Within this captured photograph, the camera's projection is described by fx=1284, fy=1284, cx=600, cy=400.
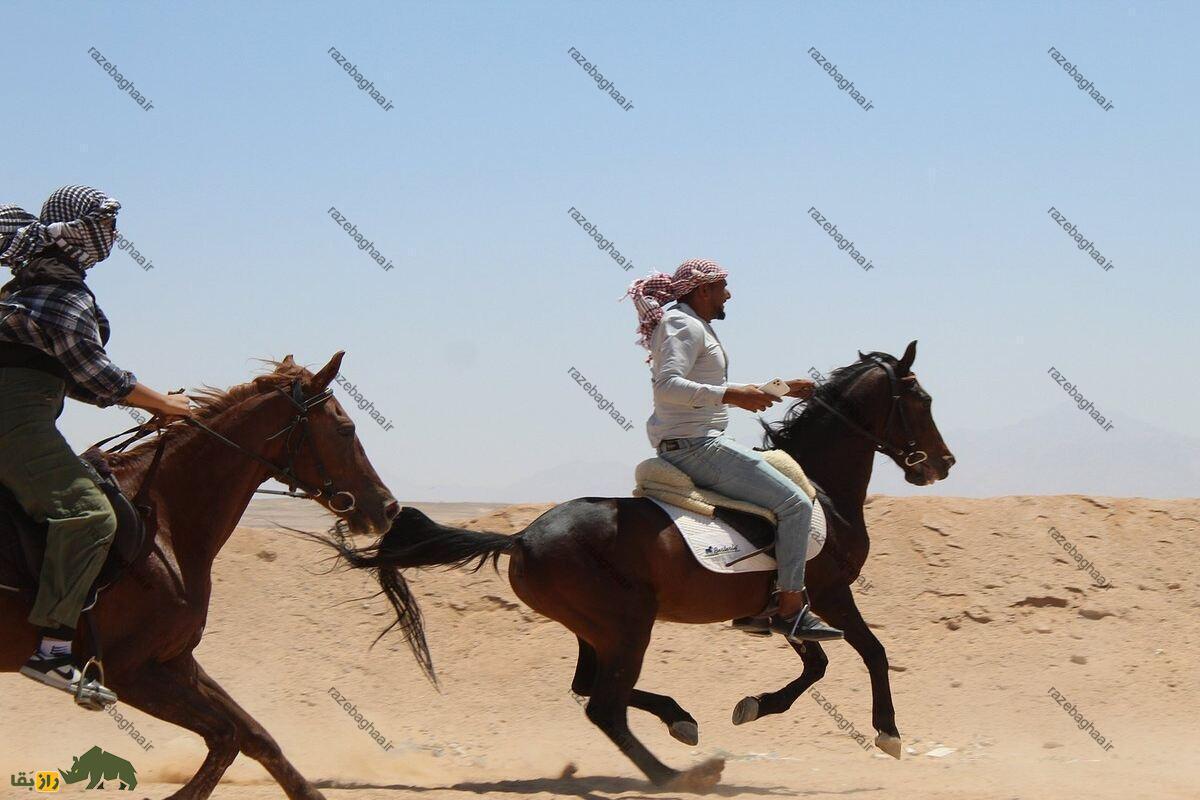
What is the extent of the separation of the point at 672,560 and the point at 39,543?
349cm

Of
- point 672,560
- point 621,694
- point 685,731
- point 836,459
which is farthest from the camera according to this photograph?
point 836,459

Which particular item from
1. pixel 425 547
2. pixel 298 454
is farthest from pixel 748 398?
pixel 298 454

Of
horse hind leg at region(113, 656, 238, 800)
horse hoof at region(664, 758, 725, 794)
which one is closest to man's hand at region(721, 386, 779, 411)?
horse hoof at region(664, 758, 725, 794)

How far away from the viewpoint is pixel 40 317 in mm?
Result: 5527

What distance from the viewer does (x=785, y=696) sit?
813cm

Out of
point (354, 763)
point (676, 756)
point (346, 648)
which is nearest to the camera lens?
point (354, 763)

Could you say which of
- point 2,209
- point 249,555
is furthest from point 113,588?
point 249,555

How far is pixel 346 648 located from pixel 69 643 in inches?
236

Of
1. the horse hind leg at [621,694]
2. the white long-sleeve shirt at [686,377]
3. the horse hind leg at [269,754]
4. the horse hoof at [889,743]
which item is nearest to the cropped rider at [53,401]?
the horse hind leg at [269,754]

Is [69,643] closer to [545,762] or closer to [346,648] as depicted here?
[545,762]

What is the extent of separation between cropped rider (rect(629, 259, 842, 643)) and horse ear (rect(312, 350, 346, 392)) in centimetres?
207

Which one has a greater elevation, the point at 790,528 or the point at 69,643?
the point at 69,643

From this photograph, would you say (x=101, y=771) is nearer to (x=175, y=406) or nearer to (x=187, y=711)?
(x=187, y=711)

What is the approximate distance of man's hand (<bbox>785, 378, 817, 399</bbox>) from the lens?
856cm
